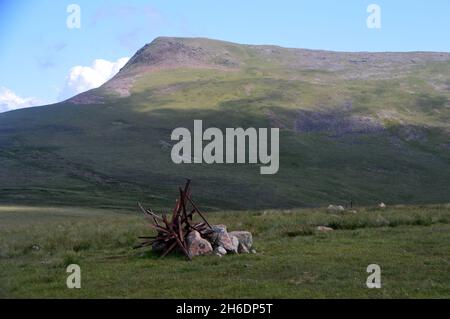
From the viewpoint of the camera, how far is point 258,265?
1867cm

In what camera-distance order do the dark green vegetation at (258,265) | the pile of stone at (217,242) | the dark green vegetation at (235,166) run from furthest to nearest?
1. the dark green vegetation at (235,166)
2. the pile of stone at (217,242)
3. the dark green vegetation at (258,265)

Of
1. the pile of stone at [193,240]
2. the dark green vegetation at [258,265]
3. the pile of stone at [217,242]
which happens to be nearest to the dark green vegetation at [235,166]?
the dark green vegetation at [258,265]

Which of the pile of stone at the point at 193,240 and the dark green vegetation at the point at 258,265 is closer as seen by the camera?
the dark green vegetation at the point at 258,265

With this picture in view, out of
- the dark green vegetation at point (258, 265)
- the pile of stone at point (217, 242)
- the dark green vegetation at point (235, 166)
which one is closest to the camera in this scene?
the dark green vegetation at point (258, 265)

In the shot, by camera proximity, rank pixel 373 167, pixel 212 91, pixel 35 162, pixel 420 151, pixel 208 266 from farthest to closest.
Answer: pixel 212 91 → pixel 420 151 → pixel 373 167 → pixel 35 162 → pixel 208 266

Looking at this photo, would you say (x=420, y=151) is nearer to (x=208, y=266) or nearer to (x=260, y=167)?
(x=260, y=167)

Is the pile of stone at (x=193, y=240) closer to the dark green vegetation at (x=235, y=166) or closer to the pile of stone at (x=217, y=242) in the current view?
the pile of stone at (x=217, y=242)

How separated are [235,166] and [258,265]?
8942 centimetres

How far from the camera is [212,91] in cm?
19050

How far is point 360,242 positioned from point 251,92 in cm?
17048

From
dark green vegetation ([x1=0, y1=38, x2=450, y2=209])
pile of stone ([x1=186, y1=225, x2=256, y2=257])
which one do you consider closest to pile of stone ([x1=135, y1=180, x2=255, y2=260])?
pile of stone ([x1=186, y1=225, x2=256, y2=257])

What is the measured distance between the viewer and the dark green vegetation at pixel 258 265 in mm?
15125

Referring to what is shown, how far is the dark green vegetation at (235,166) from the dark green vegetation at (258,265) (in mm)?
41622
